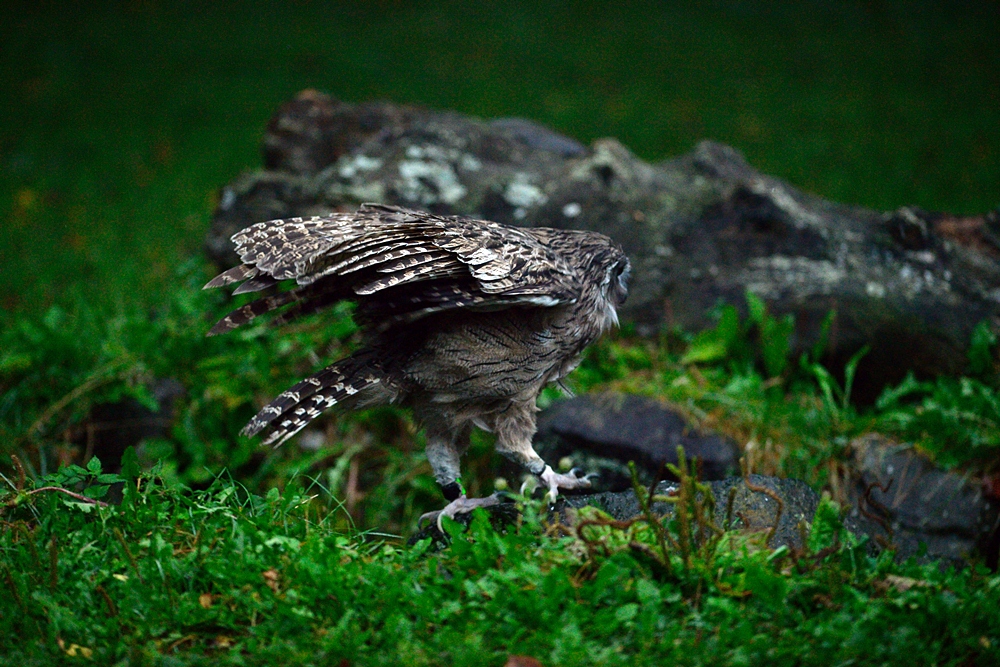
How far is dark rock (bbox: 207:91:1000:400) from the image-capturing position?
562cm

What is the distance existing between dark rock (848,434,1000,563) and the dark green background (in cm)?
444

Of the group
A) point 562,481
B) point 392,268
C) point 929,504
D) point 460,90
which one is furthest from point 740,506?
point 460,90

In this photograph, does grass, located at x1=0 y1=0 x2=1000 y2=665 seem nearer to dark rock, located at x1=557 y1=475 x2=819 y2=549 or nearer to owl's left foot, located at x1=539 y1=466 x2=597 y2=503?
dark rock, located at x1=557 y1=475 x2=819 y2=549

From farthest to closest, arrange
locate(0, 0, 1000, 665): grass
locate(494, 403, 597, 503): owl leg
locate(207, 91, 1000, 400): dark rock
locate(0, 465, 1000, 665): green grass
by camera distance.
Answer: locate(207, 91, 1000, 400): dark rock → locate(494, 403, 597, 503): owl leg → locate(0, 0, 1000, 665): grass → locate(0, 465, 1000, 665): green grass

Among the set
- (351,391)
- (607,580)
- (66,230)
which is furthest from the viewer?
(66,230)

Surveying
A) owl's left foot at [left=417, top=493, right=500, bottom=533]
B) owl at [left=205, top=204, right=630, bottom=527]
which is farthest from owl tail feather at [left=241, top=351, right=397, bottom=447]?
owl's left foot at [left=417, top=493, right=500, bottom=533]

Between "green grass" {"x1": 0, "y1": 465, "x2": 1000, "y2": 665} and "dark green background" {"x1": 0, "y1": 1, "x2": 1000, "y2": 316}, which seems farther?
"dark green background" {"x1": 0, "y1": 1, "x2": 1000, "y2": 316}

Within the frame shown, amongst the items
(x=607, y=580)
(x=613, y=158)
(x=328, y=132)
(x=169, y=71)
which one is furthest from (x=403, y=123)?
(x=169, y=71)

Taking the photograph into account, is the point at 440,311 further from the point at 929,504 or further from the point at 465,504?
the point at 929,504

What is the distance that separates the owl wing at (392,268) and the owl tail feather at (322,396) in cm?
21

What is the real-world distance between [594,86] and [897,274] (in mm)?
6791

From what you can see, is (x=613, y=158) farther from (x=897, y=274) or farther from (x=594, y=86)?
(x=594, y=86)

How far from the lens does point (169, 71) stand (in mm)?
12328

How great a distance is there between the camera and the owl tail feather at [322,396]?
11.3ft
